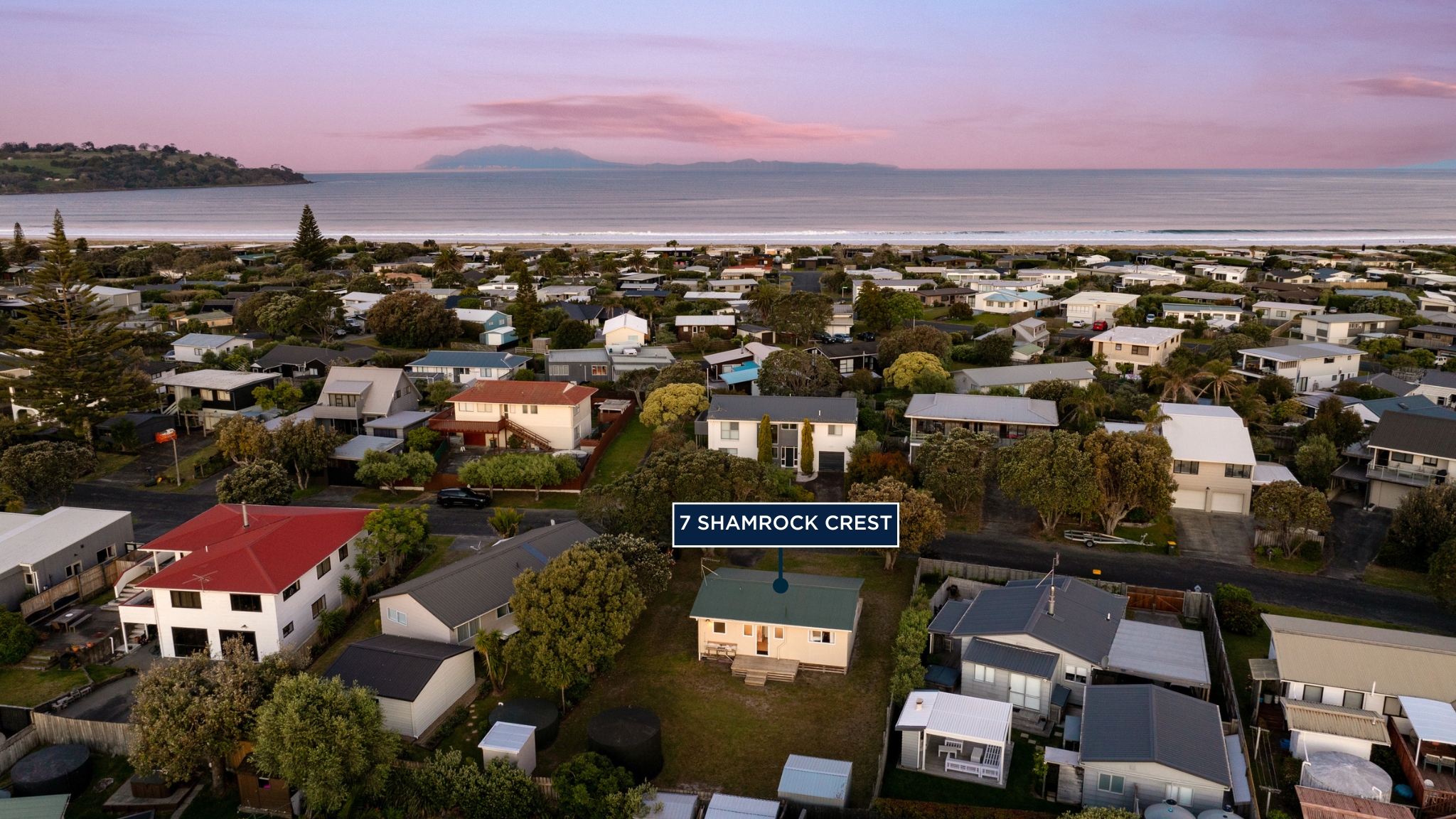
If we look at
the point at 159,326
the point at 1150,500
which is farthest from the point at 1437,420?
the point at 159,326

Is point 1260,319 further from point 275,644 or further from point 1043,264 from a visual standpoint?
point 275,644

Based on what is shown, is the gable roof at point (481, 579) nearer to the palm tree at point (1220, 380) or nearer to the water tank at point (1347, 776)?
the water tank at point (1347, 776)

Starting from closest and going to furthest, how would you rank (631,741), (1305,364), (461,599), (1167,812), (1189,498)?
(1167,812), (631,741), (461,599), (1189,498), (1305,364)

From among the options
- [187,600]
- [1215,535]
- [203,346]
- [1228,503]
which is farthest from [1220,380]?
[203,346]

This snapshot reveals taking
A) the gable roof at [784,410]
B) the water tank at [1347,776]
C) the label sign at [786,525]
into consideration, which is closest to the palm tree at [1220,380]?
the gable roof at [784,410]

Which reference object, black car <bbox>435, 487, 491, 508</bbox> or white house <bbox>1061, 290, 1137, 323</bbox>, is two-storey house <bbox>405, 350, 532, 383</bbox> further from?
white house <bbox>1061, 290, 1137, 323</bbox>

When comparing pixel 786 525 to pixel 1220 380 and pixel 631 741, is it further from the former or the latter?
pixel 1220 380
